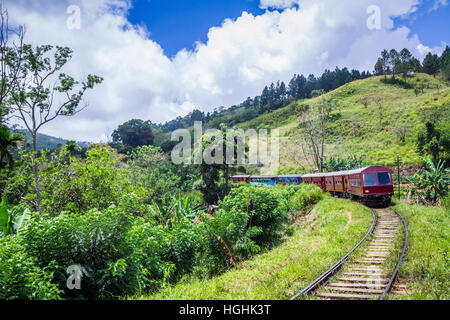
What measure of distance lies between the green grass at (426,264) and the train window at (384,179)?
6796mm

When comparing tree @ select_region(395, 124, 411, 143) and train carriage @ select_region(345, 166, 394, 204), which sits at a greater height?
tree @ select_region(395, 124, 411, 143)

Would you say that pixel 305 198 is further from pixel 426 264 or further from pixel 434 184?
pixel 426 264

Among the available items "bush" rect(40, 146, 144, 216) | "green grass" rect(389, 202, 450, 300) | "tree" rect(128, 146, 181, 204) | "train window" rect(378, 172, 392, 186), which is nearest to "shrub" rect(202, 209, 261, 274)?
"green grass" rect(389, 202, 450, 300)

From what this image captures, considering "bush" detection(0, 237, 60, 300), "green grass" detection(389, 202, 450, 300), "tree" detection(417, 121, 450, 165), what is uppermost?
"tree" detection(417, 121, 450, 165)

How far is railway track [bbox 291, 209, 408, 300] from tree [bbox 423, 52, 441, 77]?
330ft

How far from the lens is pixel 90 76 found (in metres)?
16.7

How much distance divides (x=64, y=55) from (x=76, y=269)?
15.2 metres

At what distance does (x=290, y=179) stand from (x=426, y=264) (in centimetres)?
2614

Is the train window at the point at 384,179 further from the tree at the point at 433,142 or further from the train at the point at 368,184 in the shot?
the tree at the point at 433,142

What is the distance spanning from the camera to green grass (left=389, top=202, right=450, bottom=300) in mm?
5656

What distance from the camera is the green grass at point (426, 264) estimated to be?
5.66m

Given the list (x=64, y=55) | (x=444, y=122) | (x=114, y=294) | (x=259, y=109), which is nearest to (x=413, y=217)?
(x=114, y=294)

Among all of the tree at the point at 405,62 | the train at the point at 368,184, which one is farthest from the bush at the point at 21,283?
the tree at the point at 405,62

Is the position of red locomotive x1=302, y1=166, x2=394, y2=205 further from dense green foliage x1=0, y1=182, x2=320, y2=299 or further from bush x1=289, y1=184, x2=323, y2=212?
dense green foliage x1=0, y1=182, x2=320, y2=299
